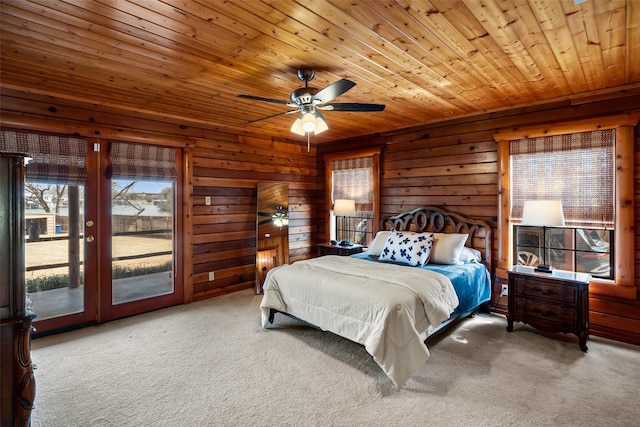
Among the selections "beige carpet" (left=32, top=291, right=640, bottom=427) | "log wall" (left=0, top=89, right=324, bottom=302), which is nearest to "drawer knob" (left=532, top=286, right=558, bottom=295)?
"beige carpet" (left=32, top=291, right=640, bottom=427)

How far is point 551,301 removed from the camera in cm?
309

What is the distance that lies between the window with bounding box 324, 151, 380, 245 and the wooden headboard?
0.41m

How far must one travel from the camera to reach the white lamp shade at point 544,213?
10.1 feet

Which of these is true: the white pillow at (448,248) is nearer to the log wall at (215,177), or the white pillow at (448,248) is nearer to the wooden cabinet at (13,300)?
the log wall at (215,177)

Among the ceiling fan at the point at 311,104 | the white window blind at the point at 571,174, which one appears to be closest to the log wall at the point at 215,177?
Answer: the ceiling fan at the point at 311,104

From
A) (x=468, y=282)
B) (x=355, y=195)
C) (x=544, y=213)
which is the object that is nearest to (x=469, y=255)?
(x=468, y=282)

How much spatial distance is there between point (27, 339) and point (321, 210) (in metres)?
4.66

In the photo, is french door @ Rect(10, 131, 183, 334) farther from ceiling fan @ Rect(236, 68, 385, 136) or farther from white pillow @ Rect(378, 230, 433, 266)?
white pillow @ Rect(378, 230, 433, 266)

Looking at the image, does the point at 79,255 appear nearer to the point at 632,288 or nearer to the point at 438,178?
the point at 438,178

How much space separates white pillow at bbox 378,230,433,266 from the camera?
3.73 metres

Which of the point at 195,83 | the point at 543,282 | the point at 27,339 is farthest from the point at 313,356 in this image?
the point at 195,83

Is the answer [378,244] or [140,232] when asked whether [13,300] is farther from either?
[378,244]

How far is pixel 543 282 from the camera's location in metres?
3.13

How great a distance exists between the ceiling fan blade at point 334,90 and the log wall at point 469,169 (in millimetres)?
2434
